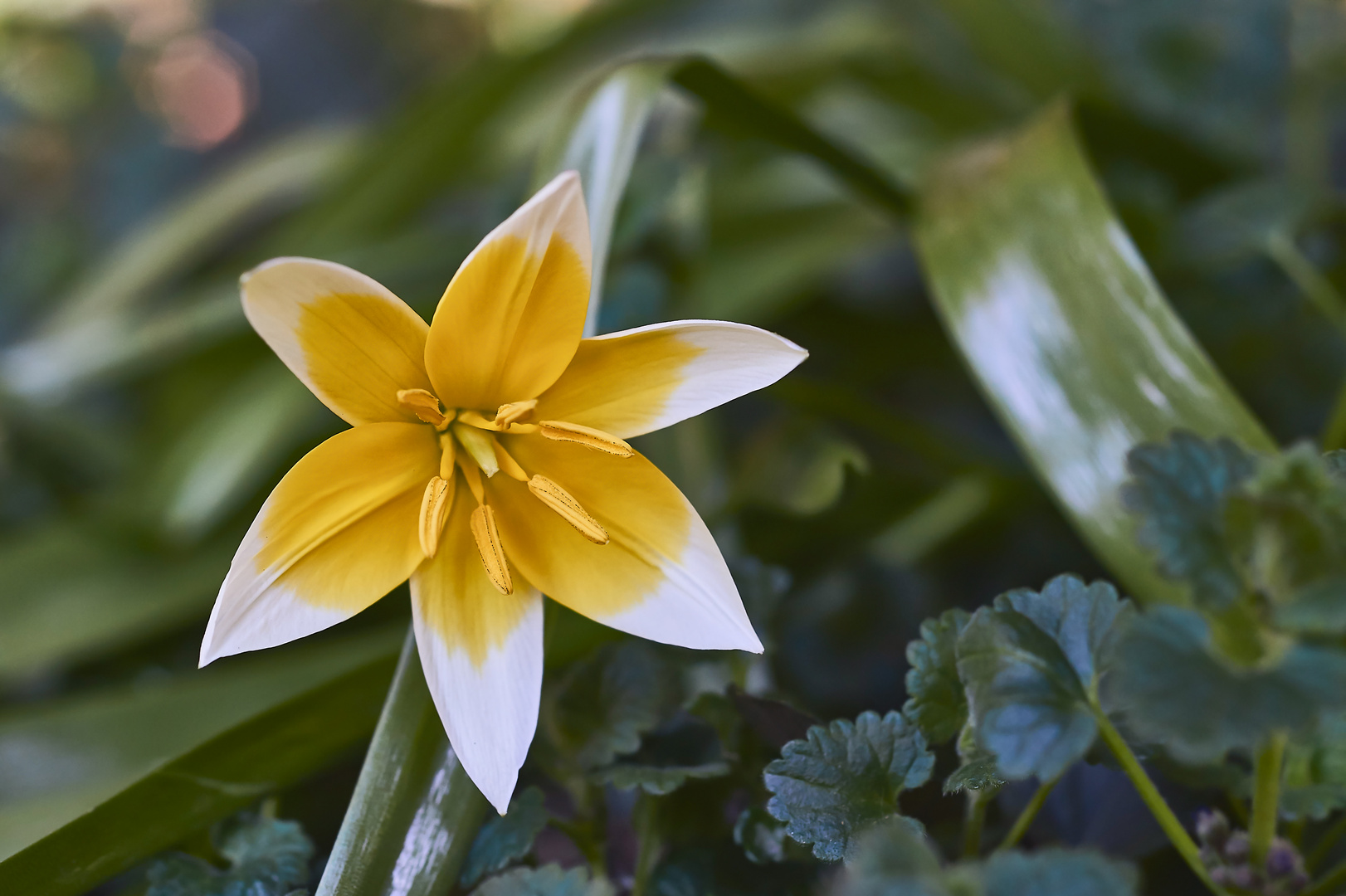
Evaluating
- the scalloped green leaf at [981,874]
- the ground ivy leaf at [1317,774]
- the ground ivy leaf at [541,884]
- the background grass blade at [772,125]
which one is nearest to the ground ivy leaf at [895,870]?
the scalloped green leaf at [981,874]

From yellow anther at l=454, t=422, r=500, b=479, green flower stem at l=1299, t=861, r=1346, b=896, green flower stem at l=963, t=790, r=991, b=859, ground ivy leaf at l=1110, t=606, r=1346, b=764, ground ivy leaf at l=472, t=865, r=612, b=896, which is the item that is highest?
ground ivy leaf at l=1110, t=606, r=1346, b=764

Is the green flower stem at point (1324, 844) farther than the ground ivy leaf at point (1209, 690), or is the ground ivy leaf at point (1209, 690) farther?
the green flower stem at point (1324, 844)

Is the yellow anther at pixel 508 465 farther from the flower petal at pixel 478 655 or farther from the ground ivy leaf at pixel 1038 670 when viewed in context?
the ground ivy leaf at pixel 1038 670

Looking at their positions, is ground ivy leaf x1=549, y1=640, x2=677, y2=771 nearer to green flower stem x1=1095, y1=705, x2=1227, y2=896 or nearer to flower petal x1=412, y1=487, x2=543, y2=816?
flower petal x1=412, y1=487, x2=543, y2=816

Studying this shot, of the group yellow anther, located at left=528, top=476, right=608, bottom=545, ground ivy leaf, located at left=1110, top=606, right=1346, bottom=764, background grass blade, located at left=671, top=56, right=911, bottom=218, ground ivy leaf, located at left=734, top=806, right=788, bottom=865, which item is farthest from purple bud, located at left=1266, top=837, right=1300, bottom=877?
background grass blade, located at left=671, top=56, right=911, bottom=218

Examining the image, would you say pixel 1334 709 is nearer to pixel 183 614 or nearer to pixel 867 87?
pixel 183 614

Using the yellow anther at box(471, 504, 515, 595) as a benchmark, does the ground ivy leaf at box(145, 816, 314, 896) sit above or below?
below

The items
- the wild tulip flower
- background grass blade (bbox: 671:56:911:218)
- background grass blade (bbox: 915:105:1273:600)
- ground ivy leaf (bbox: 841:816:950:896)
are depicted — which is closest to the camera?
ground ivy leaf (bbox: 841:816:950:896)
